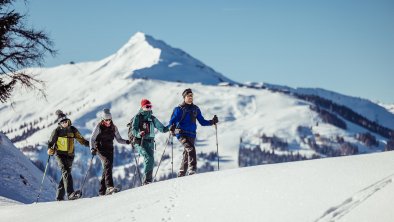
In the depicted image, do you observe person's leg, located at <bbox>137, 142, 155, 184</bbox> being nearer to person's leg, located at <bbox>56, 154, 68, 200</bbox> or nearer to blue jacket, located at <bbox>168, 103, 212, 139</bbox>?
blue jacket, located at <bbox>168, 103, 212, 139</bbox>

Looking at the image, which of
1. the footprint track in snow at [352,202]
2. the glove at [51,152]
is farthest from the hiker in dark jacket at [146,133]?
the footprint track in snow at [352,202]

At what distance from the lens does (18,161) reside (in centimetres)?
2578

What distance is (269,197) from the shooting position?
9242 millimetres

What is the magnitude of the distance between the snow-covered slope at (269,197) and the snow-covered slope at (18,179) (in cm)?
993

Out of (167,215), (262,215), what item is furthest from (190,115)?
(262,215)

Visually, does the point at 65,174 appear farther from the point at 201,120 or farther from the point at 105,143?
the point at 201,120

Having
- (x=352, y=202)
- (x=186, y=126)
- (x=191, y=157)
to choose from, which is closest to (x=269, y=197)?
(x=352, y=202)

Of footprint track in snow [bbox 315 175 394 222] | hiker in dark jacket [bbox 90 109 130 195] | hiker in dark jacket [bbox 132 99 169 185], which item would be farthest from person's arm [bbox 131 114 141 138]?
footprint track in snow [bbox 315 175 394 222]

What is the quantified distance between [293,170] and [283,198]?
179 cm

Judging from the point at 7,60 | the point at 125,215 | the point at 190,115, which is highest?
the point at 7,60

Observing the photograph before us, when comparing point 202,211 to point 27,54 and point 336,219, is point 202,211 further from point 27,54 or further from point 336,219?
point 27,54

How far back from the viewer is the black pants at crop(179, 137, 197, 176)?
15117 millimetres

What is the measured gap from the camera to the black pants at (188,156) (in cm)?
1512

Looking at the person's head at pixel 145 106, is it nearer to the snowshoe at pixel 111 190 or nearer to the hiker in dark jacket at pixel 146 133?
the hiker in dark jacket at pixel 146 133
